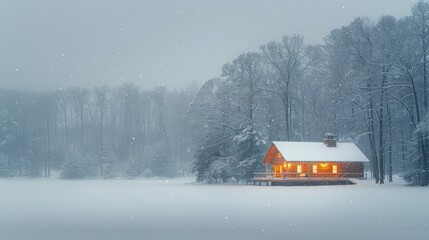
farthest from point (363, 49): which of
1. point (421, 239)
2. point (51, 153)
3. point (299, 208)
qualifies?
point (51, 153)

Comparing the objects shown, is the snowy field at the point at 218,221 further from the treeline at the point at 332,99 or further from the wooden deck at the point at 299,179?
the wooden deck at the point at 299,179

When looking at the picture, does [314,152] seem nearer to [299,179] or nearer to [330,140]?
[330,140]

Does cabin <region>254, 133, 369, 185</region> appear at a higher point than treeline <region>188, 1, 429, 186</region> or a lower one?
lower

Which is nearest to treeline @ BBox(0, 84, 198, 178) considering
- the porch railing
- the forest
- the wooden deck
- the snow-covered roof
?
the forest

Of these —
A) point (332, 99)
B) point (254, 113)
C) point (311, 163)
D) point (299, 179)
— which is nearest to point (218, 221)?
point (299, 179)

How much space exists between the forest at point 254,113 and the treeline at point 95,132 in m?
0.21

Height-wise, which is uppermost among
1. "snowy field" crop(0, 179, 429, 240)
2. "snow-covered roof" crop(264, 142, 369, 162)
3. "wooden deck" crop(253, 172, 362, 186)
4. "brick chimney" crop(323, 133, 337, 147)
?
"brick chimney" crop(323, 133, 337, 147)

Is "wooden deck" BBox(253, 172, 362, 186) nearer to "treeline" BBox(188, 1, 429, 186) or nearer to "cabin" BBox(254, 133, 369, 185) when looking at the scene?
"cabin" BBox(254, 133, 369, 185)

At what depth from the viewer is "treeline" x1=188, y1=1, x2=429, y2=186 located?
46125mm

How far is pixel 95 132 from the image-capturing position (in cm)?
9544

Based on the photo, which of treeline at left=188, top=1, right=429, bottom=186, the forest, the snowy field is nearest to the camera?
the snowy field

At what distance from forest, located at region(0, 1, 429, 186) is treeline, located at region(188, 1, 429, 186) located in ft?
0.40

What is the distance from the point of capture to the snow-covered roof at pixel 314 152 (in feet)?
173

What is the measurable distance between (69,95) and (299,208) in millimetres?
78067
